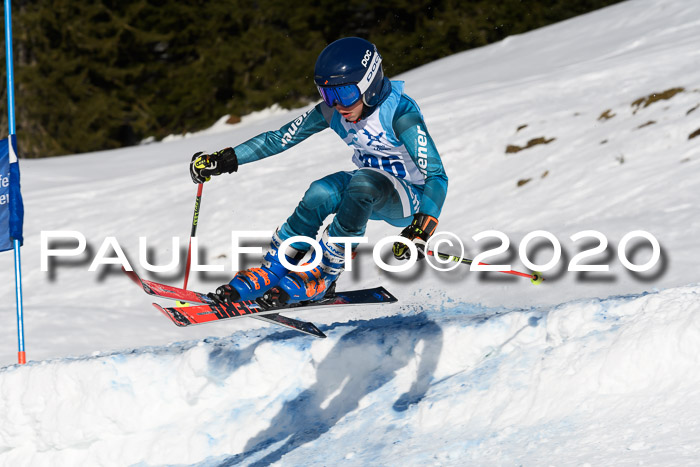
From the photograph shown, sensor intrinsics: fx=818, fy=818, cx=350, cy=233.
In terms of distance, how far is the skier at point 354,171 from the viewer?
4.80 metres

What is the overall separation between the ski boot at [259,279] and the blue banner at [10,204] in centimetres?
308

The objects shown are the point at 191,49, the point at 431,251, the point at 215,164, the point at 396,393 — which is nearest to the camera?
the point at 396,393

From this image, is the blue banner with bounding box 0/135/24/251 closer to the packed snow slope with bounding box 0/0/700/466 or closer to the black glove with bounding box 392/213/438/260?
the packed snow slope with bounding box 0/0/700/466

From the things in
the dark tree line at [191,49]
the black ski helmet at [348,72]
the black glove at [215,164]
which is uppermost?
the black ski helmet at [348,72]

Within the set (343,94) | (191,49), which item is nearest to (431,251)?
(343,94)

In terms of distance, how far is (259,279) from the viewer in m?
5.24

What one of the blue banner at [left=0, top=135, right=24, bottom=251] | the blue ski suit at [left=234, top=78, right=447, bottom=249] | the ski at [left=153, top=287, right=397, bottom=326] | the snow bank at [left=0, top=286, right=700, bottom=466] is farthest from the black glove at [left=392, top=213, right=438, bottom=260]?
the blue banner at [left=0, top=135, right=24, bottom=251]

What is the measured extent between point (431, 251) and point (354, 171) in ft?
7.52

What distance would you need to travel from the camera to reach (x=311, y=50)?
83.2 ft

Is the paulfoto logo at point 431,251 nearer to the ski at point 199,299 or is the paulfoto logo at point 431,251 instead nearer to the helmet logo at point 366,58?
the ski at point 199,299

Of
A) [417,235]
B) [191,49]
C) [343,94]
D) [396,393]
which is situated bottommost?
[191,49]

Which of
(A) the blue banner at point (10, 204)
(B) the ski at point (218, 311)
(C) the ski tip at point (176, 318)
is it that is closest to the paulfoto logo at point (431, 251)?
(B) the ski at point (218, 311)

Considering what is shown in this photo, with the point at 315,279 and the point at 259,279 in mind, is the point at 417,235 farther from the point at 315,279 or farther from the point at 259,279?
the point at 259,279

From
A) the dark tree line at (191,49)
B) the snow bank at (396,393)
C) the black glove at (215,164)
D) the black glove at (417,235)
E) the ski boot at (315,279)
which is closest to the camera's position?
the snow bank at (396,393)
